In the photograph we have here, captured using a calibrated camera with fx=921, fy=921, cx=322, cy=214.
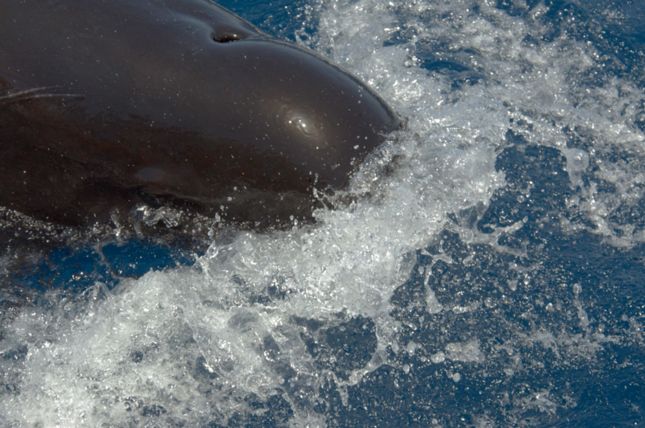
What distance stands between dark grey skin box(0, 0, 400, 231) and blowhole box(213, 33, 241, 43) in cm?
12

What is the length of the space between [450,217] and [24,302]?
274 cm

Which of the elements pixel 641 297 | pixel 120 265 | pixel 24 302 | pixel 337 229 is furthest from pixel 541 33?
pixel 24 302

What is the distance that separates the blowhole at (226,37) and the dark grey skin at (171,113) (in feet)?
0.40

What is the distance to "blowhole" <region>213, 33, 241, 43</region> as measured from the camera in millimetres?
5251

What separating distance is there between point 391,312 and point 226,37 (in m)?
1.89

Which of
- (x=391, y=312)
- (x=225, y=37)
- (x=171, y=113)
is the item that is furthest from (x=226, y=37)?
(x=391, y=312)

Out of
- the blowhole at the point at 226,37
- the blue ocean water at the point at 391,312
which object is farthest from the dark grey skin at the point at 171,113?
the blue ocean water at the point at 391,312

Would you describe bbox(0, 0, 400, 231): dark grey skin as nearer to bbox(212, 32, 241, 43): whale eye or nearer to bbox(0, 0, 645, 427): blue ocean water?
bbox(212, 32, 241, 43): whale eye

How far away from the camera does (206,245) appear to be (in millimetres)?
5434

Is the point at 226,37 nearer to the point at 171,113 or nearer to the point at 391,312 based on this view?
the point at 171,113

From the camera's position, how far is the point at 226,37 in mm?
5297

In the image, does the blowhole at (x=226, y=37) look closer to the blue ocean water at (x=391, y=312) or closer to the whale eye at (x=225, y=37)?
the whale eye at (x=225, y=37)

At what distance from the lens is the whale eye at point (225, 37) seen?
5253 millimetres

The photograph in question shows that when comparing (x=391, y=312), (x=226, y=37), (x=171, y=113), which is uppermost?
(x=226, y=37)
